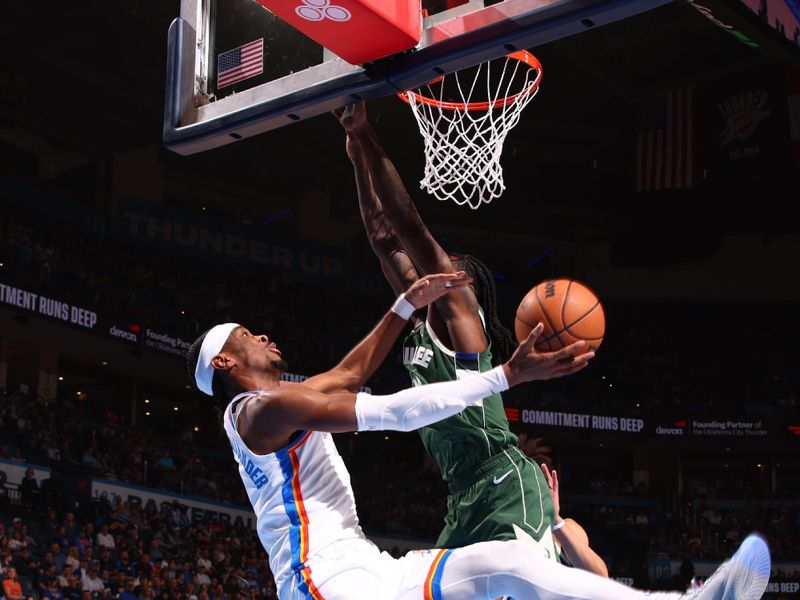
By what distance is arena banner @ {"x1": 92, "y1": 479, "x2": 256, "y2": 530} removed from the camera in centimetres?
1736

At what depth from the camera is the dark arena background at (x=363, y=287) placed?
17.1 meters

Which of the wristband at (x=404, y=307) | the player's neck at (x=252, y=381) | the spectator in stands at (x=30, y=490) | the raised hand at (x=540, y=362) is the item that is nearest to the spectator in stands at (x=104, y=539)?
the spectator in stands at (x=30, y=490)

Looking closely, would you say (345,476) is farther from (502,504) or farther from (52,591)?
(52,591)

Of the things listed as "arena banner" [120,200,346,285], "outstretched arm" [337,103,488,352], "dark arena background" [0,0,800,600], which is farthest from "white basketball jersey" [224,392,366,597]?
"arena banner" [120,200,346,285]

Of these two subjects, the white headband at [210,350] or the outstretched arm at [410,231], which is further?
the outstretched arm at [410,231]

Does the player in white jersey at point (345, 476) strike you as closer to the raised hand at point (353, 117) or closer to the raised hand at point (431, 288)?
the raised hand at point (431, 288)

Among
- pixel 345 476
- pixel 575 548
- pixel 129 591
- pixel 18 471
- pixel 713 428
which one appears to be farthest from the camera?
pixel 713 428

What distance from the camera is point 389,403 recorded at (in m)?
4.05

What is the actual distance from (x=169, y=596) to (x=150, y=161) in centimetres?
1221

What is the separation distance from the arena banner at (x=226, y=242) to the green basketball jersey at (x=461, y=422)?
1874 centimetres

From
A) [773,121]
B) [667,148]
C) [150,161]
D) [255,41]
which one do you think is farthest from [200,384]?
[150,161]

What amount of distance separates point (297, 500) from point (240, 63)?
2225 mm

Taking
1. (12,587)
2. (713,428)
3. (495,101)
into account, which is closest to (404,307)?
(495,101)

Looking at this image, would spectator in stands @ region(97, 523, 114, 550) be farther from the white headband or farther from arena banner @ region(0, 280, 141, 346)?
the white headband
